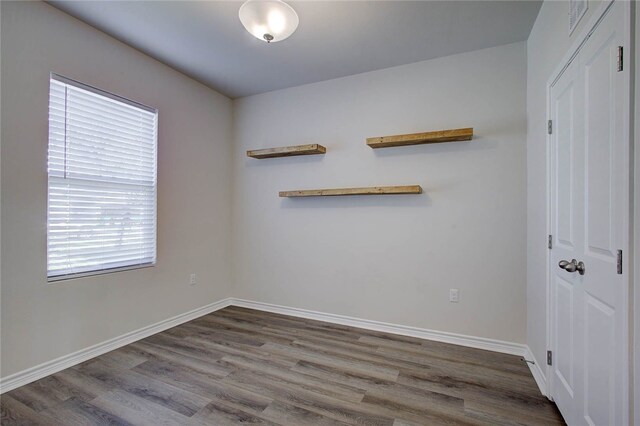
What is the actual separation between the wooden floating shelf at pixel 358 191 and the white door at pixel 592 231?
1.12 metres

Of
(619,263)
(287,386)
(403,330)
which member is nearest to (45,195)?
(287,386)

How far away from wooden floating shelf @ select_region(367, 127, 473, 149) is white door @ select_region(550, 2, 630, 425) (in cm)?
75

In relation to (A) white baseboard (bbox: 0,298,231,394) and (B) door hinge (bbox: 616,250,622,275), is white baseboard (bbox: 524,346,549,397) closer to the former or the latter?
(B) door hinge (bbox: 616,250,622,275)

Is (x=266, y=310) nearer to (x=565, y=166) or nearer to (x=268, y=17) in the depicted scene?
(x=268, y=17)

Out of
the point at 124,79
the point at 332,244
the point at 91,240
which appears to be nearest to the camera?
the point at 91,240

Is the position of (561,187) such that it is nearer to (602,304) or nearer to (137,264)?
(602,304)

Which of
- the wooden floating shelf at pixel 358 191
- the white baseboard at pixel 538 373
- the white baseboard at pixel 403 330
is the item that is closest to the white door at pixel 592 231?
the white baseboard at pixel 538 373

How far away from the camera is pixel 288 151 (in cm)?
327

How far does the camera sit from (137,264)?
2842 mm

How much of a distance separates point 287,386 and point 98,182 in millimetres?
2345

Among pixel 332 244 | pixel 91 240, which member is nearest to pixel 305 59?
pixel 332 244

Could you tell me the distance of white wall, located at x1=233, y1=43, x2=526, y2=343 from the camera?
2.61 metres

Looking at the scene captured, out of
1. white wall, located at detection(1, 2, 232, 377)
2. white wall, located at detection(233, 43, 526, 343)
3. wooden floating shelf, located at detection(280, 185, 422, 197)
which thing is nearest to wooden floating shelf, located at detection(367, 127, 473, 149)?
white wall, located at detection(233, 43, 526, 343)

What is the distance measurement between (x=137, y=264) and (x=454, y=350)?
10.3 feet
